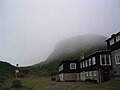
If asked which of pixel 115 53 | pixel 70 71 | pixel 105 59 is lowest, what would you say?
pixel 70 71

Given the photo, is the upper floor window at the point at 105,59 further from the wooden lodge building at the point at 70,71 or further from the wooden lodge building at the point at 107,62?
the wooden lodge building at the point at 70,71

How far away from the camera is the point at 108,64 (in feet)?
135

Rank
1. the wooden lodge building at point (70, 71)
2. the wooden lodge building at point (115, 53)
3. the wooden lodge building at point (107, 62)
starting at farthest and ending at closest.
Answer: the wooden lodge building at point (70, 71)
the wooden lodge building at point (107, 62)
the wooden lodge building at point (115, 53)

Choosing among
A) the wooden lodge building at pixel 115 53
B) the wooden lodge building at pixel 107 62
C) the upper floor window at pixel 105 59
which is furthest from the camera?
the upper floor window at pixel 105 59

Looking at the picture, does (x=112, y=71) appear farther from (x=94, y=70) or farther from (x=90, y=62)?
(x=90, y=62)

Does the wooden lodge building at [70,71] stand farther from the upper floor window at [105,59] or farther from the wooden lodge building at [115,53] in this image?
the wooden lodge building at [115,53]

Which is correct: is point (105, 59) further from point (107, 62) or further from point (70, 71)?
point (70, 71)

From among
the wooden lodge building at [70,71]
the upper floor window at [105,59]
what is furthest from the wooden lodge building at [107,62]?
the wooden lodge building at [70,71]

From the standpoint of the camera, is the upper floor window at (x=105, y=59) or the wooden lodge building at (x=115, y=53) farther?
the upper floor window at (x=105, y=59)

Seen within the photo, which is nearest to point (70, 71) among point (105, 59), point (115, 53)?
point (105, 59)

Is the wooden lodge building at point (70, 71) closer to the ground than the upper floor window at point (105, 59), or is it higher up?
closer to the ground

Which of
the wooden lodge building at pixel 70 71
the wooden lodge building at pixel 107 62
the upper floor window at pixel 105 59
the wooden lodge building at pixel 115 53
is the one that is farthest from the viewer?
the wooden lodge building at pixel 70 71

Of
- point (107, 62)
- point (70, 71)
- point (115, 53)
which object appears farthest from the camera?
point (70, 71)

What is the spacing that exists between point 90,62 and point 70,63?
59.2ft
